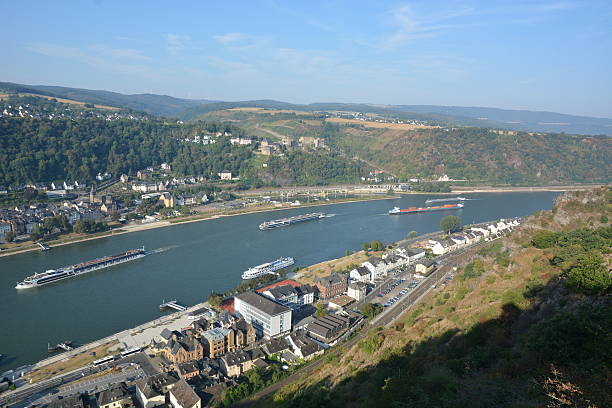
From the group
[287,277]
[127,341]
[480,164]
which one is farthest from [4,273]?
[480,164]

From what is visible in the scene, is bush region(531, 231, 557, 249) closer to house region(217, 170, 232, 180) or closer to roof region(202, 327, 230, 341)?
roof region(202, 327, 230, 341)

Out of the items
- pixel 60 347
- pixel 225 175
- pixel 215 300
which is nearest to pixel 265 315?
pixel 215 300

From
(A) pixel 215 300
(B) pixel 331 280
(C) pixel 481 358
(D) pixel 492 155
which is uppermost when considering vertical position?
(C) pixel 481 358

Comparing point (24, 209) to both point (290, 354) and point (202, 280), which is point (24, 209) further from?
point (290, 354)

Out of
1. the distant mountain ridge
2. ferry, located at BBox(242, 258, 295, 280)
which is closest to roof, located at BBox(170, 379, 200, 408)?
ferry, located at BBox(242, 258, 295, 280)

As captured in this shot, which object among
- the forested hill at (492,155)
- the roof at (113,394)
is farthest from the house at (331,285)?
the forested hill at (492,155)

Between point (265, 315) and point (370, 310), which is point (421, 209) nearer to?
point (370, 310)
